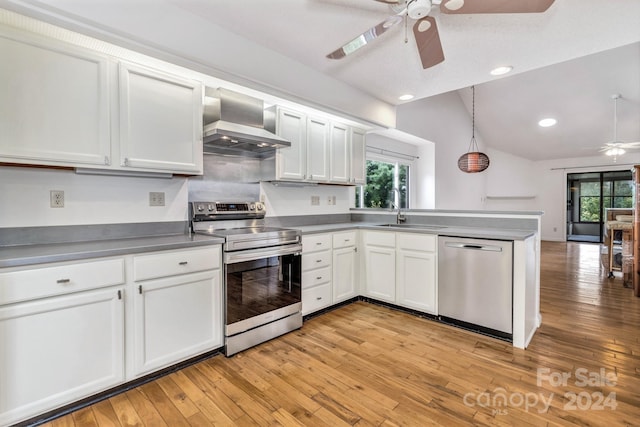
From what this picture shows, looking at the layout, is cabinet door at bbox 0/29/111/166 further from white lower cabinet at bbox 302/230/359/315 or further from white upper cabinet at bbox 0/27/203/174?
white lower cabinet at bbox 302/230/359/315

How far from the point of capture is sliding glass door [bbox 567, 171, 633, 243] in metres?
7.51

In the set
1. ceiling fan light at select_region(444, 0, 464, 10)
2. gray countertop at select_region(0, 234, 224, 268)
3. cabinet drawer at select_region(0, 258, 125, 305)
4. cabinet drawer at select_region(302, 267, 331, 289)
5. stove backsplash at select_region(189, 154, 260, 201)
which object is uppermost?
ceiling fan light at select_region(444, 0, 464, 10)

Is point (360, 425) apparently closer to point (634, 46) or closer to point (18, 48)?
point (18, 48)

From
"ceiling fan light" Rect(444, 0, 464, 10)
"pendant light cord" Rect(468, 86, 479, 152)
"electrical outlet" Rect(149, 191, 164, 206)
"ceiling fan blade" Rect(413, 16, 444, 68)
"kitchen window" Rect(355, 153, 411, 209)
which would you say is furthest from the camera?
"pendant light cord" Rect(468, 86, 479, 152)

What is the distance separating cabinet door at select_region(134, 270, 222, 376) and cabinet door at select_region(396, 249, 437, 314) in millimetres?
1793

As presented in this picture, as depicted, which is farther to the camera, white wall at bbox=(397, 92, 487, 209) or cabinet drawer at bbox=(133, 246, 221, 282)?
white wall at bbox=(397, 92, 487, 209)

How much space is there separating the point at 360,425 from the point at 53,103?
2.48m

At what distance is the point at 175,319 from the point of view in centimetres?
205

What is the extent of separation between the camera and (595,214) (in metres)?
7.93

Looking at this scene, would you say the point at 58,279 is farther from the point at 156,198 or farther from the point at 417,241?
the point at 417,241

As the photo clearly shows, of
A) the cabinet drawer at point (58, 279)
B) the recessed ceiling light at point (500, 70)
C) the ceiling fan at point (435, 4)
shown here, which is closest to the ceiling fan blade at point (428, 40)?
the ceiling fan at point (435, 4)

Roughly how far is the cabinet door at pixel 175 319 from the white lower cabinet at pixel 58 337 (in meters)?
0.11

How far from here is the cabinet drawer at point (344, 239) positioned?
10.5 ft

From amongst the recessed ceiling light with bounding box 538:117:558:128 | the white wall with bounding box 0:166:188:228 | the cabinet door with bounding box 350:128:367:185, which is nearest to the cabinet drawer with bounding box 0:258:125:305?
the white wall with bounding box 0:166:188:228
